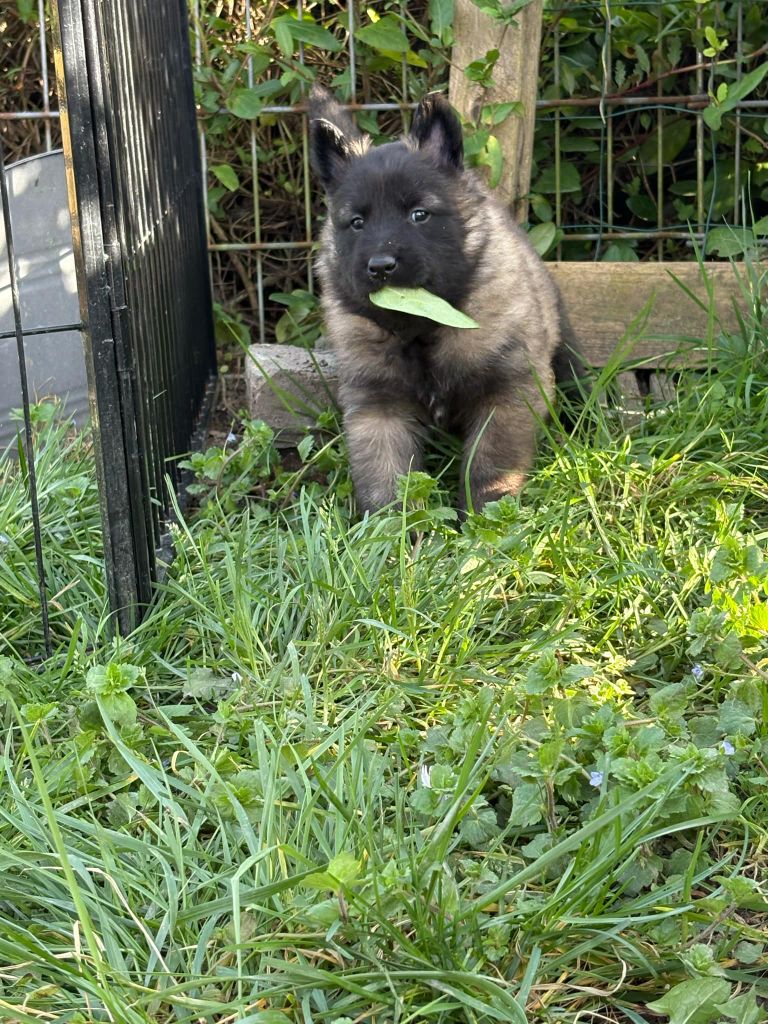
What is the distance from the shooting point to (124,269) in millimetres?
2619

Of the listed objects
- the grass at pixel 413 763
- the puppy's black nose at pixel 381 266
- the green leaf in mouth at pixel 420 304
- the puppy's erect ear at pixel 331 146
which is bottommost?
the grass at pixel 413 763

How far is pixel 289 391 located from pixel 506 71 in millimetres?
1259

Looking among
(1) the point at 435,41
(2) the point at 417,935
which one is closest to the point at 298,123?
(1) the point at 435,41

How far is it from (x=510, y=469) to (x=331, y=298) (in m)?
0.76

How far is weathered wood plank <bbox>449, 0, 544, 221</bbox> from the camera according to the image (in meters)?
3.88

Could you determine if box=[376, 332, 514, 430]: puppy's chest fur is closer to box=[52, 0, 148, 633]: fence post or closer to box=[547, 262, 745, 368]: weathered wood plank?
box=[547, 262, 745, 368]: weathered wood plank

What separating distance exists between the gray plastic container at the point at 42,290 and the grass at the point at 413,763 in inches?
49.4

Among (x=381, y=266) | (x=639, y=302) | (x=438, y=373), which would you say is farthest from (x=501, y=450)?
(x=639, y=302)

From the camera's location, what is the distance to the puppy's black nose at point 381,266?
3.13 metres

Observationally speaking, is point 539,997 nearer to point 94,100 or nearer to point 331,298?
point 94,100

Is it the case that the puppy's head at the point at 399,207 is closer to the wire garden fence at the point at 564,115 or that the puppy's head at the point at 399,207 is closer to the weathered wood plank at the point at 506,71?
the weathered wood plank at the point at 506,71

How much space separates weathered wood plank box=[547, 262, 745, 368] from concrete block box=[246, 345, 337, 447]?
898mm

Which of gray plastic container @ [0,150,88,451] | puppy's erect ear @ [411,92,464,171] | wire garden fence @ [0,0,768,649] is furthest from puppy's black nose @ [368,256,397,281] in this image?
gray plastic container @ [0,150,88,451]

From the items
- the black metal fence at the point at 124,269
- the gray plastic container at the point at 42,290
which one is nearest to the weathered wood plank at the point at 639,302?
the black metal fence at the point at 124,269
